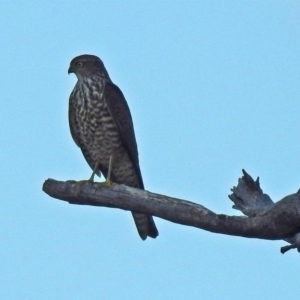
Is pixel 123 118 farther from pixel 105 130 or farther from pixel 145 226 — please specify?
pixel 145 226

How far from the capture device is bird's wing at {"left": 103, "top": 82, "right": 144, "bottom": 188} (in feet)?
31.9

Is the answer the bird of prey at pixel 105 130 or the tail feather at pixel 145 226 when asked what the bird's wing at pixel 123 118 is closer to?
the bird of prey at pixel 105 130

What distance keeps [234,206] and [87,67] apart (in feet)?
11.2

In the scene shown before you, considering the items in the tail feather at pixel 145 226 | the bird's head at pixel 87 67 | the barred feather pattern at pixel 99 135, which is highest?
the bird's head at pixel 87 67

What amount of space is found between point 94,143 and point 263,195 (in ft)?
9.63

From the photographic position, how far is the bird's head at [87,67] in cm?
1009

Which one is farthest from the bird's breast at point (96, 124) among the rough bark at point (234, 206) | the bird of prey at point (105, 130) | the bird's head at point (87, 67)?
the rough bark at point (234, 206)

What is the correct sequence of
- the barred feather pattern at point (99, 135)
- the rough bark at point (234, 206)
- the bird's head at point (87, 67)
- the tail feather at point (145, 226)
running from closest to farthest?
the rough bark at point (234, 206) < the tail feather at point (145, 226) < the barred feather pattern at point (99, 135) < the bird's head at point (87, 67)

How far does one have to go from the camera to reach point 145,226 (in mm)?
9586

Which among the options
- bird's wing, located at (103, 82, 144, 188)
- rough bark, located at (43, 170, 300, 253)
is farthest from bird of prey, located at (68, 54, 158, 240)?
rough bark, located at (43, 170, 300, 253)

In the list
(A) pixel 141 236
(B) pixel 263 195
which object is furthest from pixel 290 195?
(A) pixel 141 236

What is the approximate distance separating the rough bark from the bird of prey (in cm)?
171

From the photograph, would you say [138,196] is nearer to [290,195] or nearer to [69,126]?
[290,195]

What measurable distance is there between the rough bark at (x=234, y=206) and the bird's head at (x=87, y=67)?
92.1 inches
